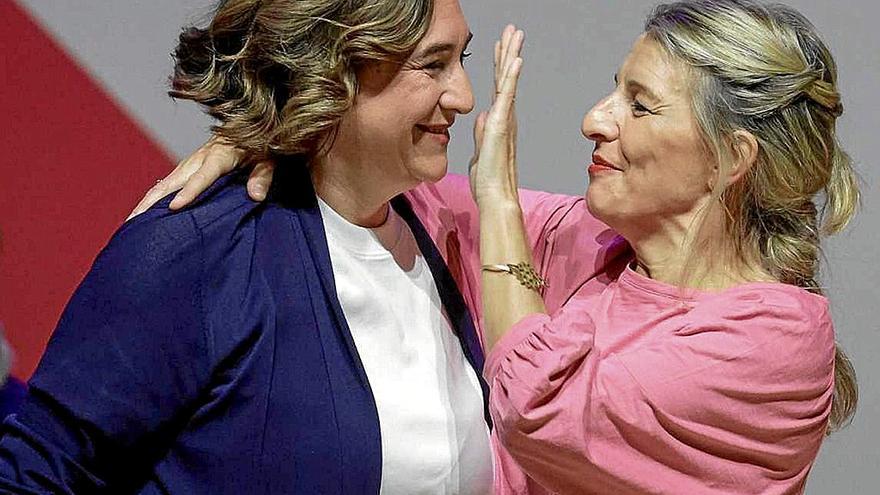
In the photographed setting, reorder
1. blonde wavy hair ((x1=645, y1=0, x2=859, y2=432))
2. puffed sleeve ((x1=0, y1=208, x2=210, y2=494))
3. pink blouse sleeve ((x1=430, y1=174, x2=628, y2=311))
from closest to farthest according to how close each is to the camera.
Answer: puffed sleeve ((x1=0, y1=208, x2=210, y2=494)) → blonde wavy hair ((x1=645, y1=0, x2=859, y2=432)) → pink blouse sleeve ((x1=430, y1=174, x2=628, y2=311))

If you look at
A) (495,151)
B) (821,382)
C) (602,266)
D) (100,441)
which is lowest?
(821,382)

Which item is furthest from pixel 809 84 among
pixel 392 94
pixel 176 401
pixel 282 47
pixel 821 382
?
pixel 176 401

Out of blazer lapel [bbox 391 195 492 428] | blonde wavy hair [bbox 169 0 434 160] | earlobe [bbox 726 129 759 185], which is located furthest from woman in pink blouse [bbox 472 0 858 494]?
blonde wavy hair [bbox 169 0 434 160]

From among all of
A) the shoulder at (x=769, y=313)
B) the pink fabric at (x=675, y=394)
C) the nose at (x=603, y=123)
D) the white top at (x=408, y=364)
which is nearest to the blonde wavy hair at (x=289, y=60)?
the white top at (x=408, y=364)

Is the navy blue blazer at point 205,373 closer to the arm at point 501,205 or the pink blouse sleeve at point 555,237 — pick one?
the arm at point 501,205

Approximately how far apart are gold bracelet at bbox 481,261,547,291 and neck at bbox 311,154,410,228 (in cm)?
15

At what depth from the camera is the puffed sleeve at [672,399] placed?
5.51 feet

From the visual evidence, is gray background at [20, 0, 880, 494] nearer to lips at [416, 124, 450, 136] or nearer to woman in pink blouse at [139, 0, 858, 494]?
woman in pink blouse at [139, 0, 858, 494]

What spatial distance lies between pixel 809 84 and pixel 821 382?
0.34m

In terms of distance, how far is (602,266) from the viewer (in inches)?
76.4

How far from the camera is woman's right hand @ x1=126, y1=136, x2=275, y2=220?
1706 mm

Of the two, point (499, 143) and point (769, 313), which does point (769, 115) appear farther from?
point (499, 143)

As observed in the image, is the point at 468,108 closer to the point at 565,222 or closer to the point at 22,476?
the point at 565,222

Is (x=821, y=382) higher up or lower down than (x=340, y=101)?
lower down
